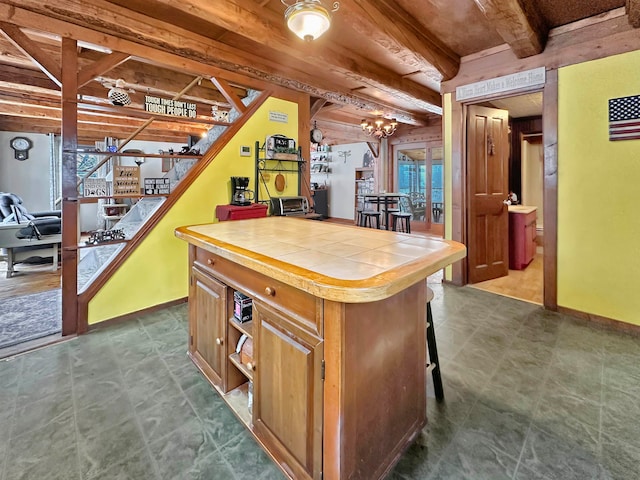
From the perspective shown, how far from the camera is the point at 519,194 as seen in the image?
631cm

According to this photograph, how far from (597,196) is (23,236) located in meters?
6.97

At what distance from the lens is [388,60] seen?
4090 mm

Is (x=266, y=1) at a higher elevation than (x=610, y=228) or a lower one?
higher

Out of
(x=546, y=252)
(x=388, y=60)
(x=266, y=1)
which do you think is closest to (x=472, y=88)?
(x=388, y=60)

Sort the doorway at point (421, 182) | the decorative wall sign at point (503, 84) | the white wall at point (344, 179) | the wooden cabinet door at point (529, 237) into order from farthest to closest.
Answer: the white wall at point (344, 179) → the doorway at point (421, 182) → the wooden cabinet door at point (529, 237) → the decorative wall sign at point (503, 84)

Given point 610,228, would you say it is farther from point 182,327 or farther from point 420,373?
point 182,327

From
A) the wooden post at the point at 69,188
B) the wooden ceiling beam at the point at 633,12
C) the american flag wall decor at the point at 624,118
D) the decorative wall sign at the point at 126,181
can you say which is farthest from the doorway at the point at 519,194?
the wooden post at the point at 69,188

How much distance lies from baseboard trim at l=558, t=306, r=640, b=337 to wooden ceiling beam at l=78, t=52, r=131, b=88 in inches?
186

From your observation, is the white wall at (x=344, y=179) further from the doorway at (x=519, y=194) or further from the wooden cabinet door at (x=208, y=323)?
the wooden cabinet door at (x=208, y=323)

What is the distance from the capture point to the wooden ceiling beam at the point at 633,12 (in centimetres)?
233

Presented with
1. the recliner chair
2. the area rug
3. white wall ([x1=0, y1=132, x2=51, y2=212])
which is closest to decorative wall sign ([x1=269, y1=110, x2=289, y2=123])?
the area rug

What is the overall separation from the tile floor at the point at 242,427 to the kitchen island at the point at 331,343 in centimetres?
20

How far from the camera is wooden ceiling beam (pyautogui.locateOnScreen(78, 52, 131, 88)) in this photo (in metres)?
2.67

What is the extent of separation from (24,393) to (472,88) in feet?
15.8
